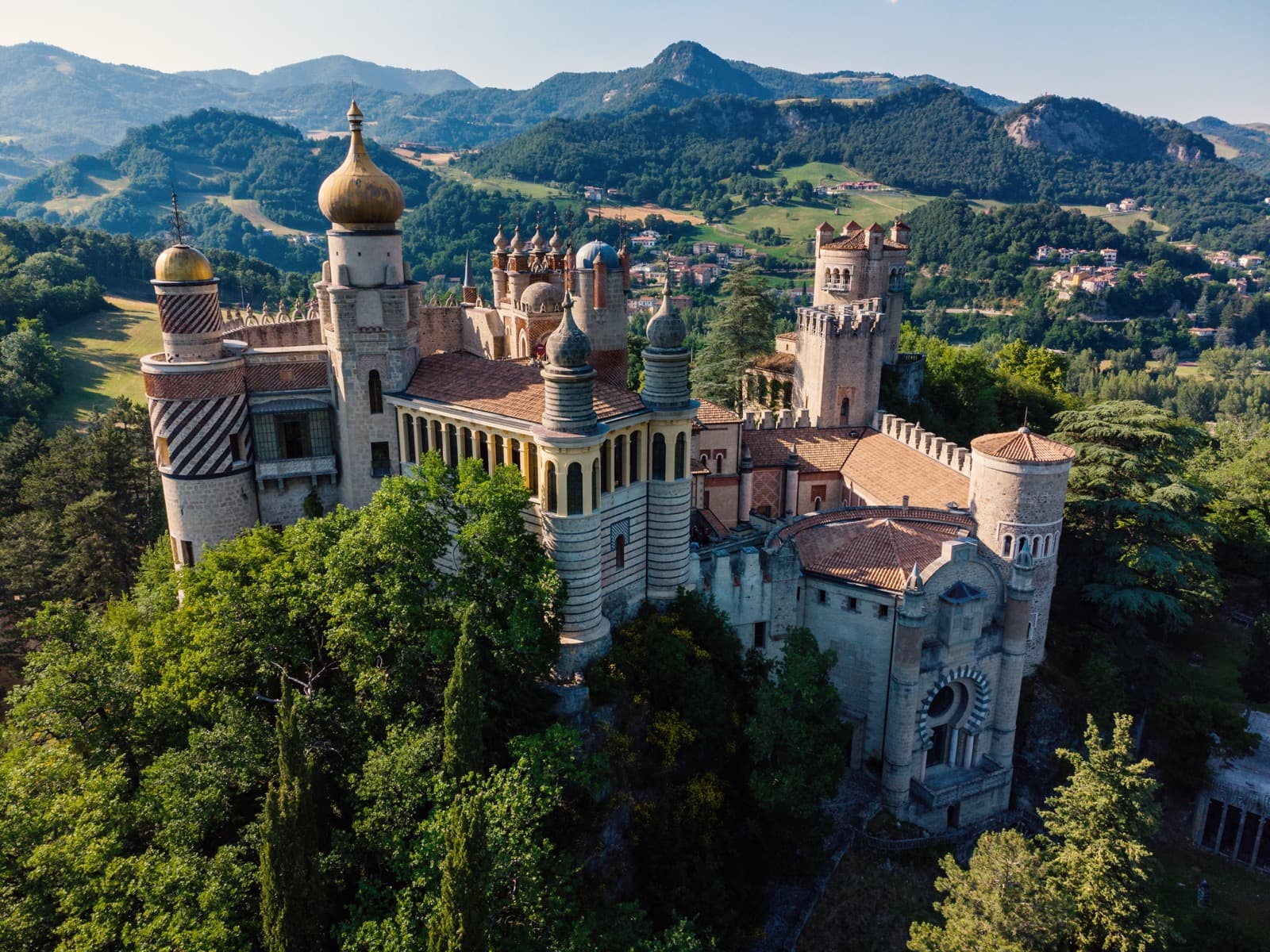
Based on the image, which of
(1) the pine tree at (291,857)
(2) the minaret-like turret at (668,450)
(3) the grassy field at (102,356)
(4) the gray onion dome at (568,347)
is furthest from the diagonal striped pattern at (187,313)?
(3) the grassy field at (102,356)

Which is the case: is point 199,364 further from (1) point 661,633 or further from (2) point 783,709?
(2) point 783,709

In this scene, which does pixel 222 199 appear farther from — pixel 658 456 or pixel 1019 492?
pixel 1019 492

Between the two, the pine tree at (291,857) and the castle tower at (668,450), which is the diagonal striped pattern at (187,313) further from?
the pine tree at (291,857)

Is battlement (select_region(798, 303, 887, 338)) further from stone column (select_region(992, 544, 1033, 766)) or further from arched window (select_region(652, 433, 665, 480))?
arched window (select_region(652, 433, 665, 480))

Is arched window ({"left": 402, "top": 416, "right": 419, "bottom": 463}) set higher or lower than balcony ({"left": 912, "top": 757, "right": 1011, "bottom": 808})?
higher

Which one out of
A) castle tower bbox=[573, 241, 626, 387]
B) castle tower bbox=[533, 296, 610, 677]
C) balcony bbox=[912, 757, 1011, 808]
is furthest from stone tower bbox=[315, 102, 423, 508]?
balcony bbox=[912, 757, 1011, 808]

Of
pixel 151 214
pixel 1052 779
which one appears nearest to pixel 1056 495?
pixel 1052 779
